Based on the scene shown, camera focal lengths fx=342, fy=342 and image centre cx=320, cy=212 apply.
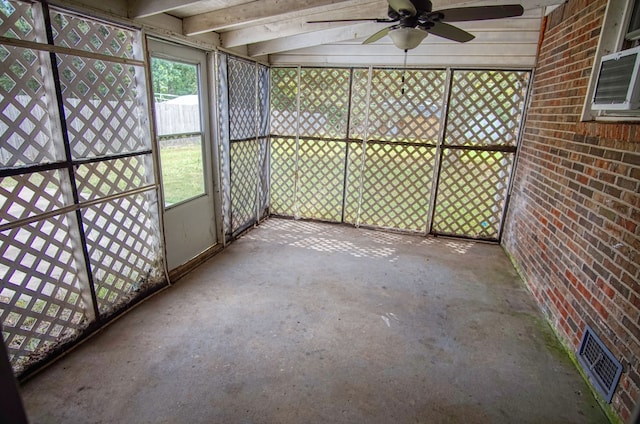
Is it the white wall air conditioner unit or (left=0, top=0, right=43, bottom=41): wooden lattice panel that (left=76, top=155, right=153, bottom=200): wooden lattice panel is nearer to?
(left=0, top=0, right=43, bottom=41): wooden lattice panel

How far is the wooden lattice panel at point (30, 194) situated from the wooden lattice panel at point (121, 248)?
0.74 feet

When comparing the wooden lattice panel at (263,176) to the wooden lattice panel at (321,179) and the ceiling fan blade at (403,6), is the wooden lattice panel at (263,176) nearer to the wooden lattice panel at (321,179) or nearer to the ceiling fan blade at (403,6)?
the wooden lattice panel at (321,179)

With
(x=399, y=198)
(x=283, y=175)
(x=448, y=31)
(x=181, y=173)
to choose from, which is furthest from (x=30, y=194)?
(x=399, y=198)

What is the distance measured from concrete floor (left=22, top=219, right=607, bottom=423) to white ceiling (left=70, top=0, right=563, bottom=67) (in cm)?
226

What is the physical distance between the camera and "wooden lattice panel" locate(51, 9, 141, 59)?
204 cm

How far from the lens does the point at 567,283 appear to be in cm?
254

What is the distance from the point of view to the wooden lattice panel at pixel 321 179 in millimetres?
4816

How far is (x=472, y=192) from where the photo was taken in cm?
439

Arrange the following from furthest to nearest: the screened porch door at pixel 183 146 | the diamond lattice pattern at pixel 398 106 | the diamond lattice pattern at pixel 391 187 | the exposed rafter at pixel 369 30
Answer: the diamond lattice pattern at pixel 391 187
the diamond lattice pattern at pixel 398 106
the exposed rafter at pixel 369 30
the screened porch door at pixel 183 146

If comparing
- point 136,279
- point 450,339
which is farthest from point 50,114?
point 450,339

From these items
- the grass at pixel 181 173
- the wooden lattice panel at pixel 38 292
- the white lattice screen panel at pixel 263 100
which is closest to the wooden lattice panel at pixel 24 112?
the wooden lattice panel at pixel 38 292

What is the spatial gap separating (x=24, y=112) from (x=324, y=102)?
11.0ft

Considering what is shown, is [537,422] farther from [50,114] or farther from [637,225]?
[50,114]

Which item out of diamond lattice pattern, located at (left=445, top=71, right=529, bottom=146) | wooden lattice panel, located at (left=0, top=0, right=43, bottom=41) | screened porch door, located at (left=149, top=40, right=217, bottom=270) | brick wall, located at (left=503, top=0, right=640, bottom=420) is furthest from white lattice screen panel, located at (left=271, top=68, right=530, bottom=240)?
wooden lattice panel, located at (left=0, top=0, right=43, bottom=41)
